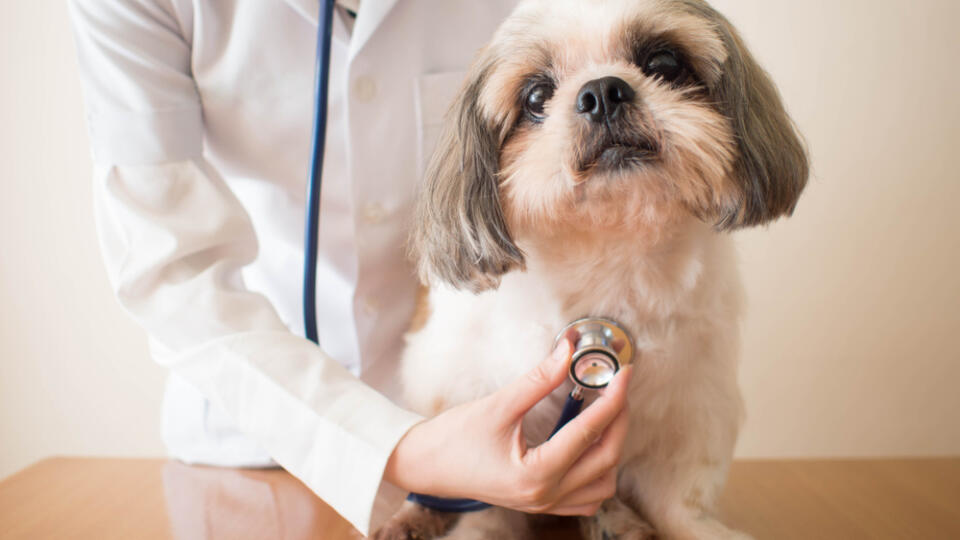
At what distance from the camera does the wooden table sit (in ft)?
3.19

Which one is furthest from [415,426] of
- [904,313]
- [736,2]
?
[904,313]

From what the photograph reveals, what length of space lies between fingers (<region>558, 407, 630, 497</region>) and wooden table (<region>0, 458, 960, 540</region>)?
207 millimetres

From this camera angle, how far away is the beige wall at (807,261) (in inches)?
87.0

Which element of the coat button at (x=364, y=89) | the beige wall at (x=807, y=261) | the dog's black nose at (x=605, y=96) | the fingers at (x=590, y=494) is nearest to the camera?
the dog's black nose at (x=605, y=96)

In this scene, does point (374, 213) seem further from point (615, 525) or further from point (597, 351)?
point (615, 525)

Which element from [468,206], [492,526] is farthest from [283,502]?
[468,206]

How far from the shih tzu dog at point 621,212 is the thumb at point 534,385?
0.35ft

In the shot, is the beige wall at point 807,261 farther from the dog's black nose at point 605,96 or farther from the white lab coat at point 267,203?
the dog's black nose at point 605,96

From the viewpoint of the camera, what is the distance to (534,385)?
78 cm

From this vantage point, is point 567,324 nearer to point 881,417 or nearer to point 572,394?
point 572,394

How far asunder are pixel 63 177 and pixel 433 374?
1.97 metres

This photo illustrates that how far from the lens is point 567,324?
0.90 m

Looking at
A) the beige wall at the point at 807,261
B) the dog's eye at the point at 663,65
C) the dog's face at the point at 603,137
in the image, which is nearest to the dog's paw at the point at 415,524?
the dog's face at the point at 603,137

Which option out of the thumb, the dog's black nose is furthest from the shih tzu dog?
the thumb
